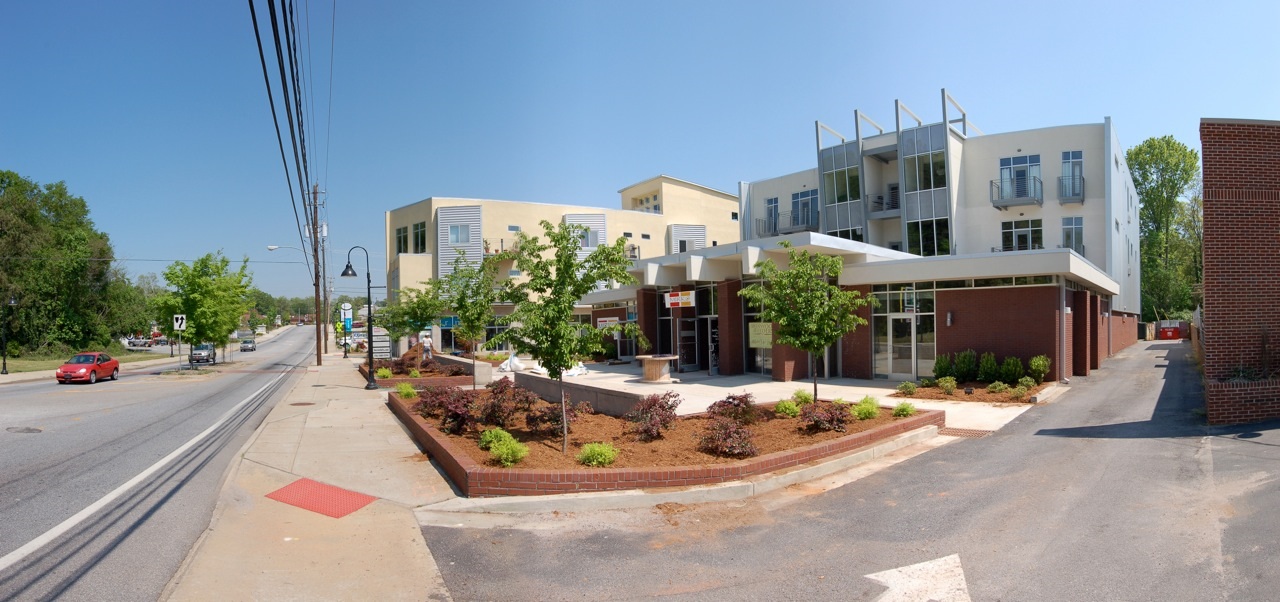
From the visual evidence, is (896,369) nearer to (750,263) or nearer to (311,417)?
(750,263)

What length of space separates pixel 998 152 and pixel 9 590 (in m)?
39.5

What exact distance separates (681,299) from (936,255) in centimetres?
1210

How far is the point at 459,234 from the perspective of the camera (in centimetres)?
5125

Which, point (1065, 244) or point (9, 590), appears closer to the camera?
point (9, 590)

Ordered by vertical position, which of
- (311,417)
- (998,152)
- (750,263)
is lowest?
(311,417)

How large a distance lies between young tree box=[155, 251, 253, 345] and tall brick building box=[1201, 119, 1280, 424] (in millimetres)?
40578

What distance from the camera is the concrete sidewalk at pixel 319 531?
5578mm

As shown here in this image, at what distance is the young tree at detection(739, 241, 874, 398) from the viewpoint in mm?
12883


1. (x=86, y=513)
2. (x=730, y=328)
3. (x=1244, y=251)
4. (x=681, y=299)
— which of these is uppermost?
(x=1244, y=251)

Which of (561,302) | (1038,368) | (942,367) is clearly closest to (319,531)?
(561,302)

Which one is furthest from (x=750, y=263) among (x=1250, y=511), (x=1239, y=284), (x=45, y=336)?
(x=45, y=336)

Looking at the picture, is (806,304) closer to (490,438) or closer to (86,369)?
(490,438)

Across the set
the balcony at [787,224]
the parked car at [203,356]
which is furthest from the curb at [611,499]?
the parked car at [203,356]

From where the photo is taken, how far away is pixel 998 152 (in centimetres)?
3550
